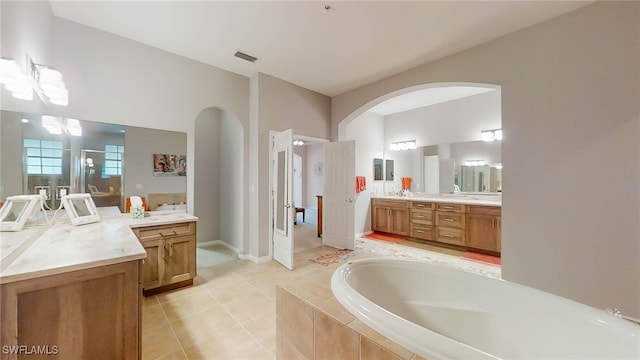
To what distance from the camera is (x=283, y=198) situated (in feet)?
12.1

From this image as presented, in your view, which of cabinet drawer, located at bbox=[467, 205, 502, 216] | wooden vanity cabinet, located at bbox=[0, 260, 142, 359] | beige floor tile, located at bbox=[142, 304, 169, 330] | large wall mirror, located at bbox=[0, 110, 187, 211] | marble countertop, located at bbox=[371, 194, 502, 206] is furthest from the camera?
marble countertop, located at bbox=[371, 194, 502, 206]

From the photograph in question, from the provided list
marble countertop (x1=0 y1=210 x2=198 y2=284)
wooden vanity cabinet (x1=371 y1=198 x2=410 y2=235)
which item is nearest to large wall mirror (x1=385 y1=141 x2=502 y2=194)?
wooden vanity cabinet (x1=371 y1=198 x2=410 y2=235)

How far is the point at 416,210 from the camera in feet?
15.1

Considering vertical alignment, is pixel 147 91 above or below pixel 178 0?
below

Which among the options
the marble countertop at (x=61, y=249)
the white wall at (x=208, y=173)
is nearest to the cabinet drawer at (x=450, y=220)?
the white wall at (x=208, y=173)

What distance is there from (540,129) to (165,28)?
409 centimetres

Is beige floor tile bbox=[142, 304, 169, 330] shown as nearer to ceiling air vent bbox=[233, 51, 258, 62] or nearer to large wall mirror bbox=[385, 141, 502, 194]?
ceiling air vent bbox=[233, 51, 258, 62]

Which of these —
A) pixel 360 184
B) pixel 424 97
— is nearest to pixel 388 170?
pixel 360 184

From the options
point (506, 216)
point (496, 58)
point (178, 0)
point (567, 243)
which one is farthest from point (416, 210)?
point (178, 0)

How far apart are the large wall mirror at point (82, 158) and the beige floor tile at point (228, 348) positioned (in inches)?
70.9

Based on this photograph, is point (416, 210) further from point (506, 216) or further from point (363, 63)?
point (363, 63)

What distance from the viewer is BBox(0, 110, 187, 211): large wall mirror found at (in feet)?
5.92

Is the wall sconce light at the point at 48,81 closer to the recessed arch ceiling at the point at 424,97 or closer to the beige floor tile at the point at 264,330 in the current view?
the beige floor tile at the point at 264,330

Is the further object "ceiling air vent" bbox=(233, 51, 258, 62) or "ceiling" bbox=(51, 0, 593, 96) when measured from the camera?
"ceiling air vent" bbox=(233, 51, 258, 62)
